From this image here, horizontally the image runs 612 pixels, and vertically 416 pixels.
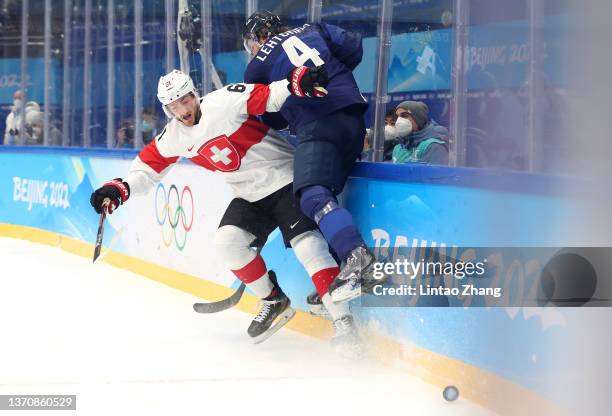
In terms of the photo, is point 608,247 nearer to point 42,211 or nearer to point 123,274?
point 123,274

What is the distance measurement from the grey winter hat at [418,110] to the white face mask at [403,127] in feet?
0.15

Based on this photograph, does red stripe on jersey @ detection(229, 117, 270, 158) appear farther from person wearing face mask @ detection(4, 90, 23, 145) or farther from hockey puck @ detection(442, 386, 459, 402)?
person wearing face mask @ detection(4, 90, 23, 145)

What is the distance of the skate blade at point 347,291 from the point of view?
3252 mm

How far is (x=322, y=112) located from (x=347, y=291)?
85 centimetres

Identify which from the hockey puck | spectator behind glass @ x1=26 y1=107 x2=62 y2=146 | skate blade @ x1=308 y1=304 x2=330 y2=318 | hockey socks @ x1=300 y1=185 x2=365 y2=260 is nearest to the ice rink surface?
the hockey puck

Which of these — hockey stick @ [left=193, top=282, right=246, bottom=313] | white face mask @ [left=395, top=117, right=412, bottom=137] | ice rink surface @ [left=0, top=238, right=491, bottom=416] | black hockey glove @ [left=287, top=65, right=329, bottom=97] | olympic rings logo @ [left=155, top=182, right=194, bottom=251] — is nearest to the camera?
ice rink surface @ [left=0, top=238, right=491, bottom=416]

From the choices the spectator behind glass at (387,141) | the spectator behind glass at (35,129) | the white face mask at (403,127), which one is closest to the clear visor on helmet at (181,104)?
the spectator behind glass at (387,141)

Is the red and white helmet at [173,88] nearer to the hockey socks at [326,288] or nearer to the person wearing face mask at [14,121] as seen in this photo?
the hockey socks at [326,288]

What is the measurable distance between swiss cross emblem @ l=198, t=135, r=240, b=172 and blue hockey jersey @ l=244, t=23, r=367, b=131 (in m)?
0.28

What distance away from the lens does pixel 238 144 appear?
13.4 ft

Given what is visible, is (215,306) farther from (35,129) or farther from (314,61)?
(35,129)

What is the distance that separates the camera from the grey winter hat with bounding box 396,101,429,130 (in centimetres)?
378

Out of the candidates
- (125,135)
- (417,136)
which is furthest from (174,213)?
(417,136)

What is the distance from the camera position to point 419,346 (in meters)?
3.36
